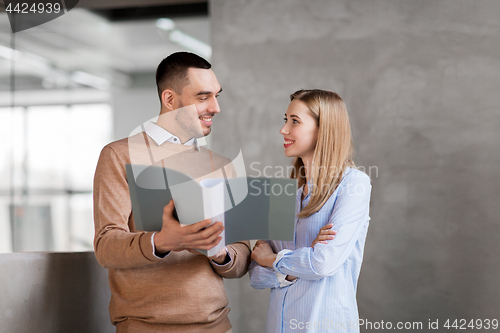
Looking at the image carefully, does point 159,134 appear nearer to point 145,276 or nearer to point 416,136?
point 145,276

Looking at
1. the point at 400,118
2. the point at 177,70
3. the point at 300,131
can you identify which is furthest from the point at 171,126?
the point at 400,118

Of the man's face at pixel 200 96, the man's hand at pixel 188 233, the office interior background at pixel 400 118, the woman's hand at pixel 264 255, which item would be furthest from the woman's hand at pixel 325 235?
the office interior background at pixel 400 118

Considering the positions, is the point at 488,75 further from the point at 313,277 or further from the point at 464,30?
the point at 313,277

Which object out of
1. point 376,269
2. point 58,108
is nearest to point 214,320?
point 376,269

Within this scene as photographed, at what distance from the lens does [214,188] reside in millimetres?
1102

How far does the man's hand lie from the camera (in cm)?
112

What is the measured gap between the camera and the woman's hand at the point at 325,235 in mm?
1400

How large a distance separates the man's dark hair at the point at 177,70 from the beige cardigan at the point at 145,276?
0.28m

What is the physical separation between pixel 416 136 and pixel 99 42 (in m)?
3.13

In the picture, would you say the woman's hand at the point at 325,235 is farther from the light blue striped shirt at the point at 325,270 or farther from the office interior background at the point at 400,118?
the office interior background at the point at 400,118

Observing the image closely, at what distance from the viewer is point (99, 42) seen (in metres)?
4.23

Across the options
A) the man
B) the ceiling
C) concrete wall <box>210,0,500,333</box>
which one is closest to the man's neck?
the man

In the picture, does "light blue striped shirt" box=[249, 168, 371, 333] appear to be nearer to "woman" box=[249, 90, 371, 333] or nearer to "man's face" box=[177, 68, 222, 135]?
"woman" box=[249, 90, 371, 333]

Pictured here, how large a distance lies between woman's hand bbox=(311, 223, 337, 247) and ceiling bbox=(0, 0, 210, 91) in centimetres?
271
